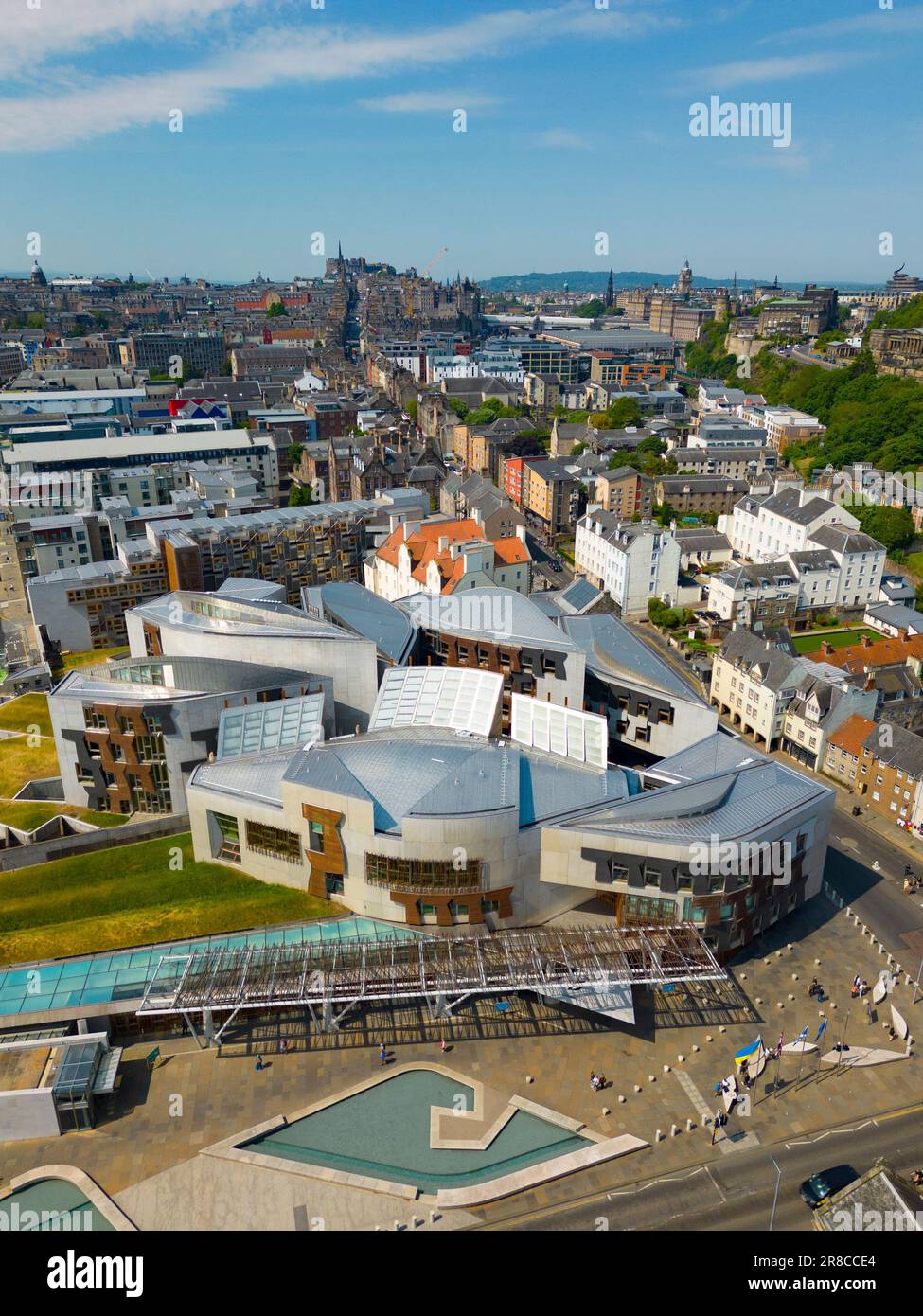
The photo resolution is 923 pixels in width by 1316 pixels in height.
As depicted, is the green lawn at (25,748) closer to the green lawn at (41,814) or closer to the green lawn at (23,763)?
the green lawn at (23,763)

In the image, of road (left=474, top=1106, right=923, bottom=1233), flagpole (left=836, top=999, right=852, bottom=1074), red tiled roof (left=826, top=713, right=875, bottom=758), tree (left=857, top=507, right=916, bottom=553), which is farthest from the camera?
tree (left=857, top=507, right=916, bottom=553)

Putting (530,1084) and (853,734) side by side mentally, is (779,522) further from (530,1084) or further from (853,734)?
(530,1084)

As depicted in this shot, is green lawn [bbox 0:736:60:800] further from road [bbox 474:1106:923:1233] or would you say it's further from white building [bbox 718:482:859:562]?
white building [bbox 718:482:859:562]

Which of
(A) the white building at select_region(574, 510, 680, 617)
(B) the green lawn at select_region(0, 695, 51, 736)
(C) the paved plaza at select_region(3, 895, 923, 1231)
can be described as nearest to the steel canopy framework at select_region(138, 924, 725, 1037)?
(C) the paved plaza at select_region(3, 895, 923, 1231)

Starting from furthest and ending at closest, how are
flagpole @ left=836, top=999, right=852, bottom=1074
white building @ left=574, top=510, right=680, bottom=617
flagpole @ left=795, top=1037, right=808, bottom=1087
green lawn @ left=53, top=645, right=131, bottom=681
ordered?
white building @ left=574, top=510, right=680, bottom=617 < green lawn @ left=53, top=645, right=131, bottom=681 < flagpole @ left=836, top=999, right=852, bottom=1074 < flagpole @ left=795, top=1037, right=808, bottom=1087

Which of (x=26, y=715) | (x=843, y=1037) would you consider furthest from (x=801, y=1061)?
(x=26, y=715)
